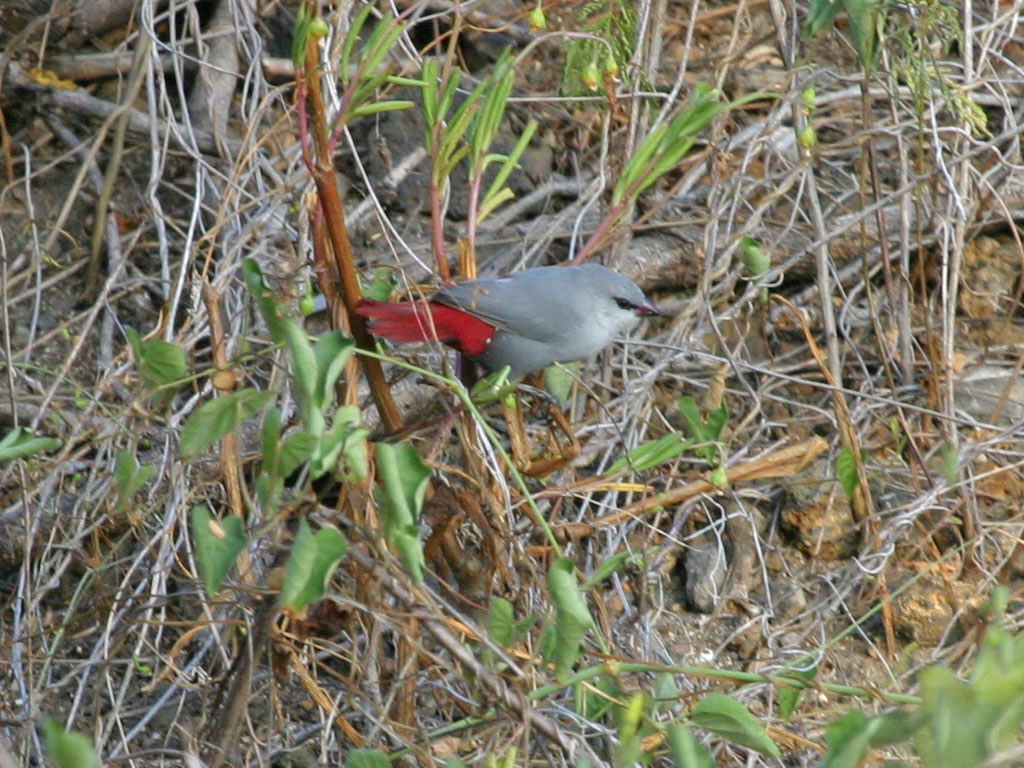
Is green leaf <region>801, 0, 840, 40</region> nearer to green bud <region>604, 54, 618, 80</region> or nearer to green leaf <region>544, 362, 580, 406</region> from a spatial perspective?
green bud <region>604, 54, 618, 80</region>

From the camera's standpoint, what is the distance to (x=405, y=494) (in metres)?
1.77

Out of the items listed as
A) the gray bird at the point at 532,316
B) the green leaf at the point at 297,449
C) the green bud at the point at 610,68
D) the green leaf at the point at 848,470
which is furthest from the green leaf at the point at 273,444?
the green leaf at the point at 848,470

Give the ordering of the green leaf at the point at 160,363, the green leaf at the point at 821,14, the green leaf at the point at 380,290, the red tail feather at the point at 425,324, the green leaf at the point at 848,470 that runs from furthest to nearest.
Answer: the green leaf at the point at 848,470 < the green leaf at the point at 821,14 < the green leaf at the point at 380,290 < the red tail feather at the point at 425,324 < the green leaf at the point at 160,363

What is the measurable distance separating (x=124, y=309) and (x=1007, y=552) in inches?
98.0

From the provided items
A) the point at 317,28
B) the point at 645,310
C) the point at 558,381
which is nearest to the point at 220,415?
the point at 317,28

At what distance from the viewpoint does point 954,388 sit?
11.1 feet

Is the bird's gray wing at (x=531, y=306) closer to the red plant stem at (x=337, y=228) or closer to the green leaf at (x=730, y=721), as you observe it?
the red plant stem at (x=337, y=228)

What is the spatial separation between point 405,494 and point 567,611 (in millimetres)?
282

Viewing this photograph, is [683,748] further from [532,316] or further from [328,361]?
[532,316]

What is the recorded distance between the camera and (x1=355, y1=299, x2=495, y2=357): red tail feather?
89.7 inches

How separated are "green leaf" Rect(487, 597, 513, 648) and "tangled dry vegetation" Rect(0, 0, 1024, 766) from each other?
0.14ft

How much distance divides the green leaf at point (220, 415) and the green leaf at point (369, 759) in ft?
1.65

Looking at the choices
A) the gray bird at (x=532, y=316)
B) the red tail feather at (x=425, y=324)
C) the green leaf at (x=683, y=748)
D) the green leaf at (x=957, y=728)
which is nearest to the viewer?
the green leaf at (x=957, y=728)

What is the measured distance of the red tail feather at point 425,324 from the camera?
2277mm
